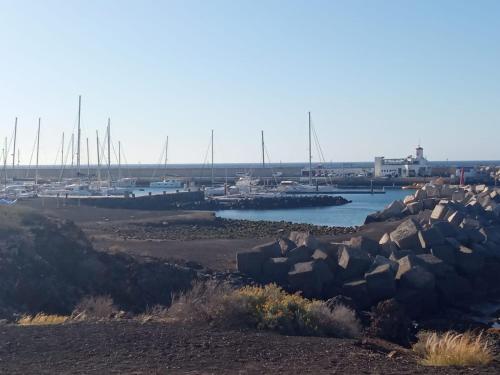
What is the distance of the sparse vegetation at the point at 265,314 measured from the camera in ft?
38.9

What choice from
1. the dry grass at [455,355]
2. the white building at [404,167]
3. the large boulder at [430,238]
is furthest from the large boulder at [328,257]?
the white building at [404,167]

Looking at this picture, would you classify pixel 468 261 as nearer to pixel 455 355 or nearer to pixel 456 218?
pixel 456 218

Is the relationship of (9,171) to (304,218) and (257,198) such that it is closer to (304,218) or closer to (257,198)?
(257,198)

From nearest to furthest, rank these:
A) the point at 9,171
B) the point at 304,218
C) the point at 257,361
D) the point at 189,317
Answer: the point at 257,361, the point at 189,317, the point at 304,218, the point at 9,171

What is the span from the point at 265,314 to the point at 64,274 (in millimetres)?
9679

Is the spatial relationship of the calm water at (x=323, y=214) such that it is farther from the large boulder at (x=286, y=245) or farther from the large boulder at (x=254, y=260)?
the large boulder at (x=254, y=260)

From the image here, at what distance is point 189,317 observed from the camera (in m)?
12.0

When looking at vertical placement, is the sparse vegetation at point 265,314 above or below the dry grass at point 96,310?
above

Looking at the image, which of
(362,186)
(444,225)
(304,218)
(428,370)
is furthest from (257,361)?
(362,186)

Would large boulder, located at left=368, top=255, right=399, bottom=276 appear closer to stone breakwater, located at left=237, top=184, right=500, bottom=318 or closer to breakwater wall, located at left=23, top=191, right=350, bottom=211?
stone breakwater, located at left=237, top=184, right=500, bottom=318

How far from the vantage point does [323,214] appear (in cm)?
6144

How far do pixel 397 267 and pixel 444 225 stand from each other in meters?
7.45

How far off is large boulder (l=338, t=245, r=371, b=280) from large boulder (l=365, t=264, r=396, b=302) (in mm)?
798

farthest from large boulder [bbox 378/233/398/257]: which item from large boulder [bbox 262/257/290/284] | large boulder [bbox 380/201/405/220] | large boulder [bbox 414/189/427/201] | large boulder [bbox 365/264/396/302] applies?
large boulder [bbox 414/189/427/201]
